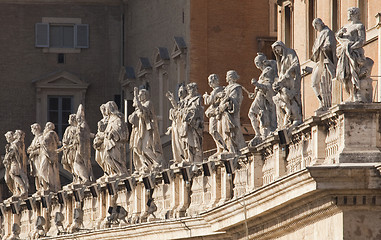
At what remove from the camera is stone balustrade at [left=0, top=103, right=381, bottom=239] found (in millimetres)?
26562

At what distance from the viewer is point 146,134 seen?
4262 centimetres

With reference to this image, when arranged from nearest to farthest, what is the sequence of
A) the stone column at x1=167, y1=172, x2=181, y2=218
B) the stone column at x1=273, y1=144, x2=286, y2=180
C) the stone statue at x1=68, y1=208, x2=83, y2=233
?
1. the stone column at x1=273, y1=144, x2=286, y2=180
2. the stone column at x1=167, y1=172, x2=181, y2=218
3. the stone statue at x1=68, y1=208, x2=83, y2=233

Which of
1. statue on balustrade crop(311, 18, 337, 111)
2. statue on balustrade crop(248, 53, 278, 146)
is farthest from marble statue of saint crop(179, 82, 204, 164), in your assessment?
statue on balustrade crop(311, 18, 337, 111)

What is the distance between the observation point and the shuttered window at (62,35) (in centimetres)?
6456

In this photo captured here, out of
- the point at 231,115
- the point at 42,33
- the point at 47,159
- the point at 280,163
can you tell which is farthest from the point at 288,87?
the point at 42,33

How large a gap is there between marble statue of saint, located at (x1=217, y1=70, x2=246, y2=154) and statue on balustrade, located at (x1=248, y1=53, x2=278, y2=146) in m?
1.53

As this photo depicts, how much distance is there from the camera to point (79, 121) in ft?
159

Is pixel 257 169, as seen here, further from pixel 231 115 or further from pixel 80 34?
pixel 80 34

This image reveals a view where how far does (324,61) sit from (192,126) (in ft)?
31.9

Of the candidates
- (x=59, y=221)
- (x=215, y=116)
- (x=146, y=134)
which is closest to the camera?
(x=215, y=116)

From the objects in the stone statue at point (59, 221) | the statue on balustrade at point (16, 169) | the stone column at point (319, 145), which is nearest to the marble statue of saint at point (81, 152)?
the stone statue at point (59, 221)

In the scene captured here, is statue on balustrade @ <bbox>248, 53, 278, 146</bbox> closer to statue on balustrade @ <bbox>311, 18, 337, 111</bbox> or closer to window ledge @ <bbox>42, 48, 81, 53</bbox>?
statue on balustrade @ <bbox>311, 18, 337, 111</bbox>

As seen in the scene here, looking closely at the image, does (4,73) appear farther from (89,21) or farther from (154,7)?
(154,7)

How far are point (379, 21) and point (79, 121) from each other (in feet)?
45.8
